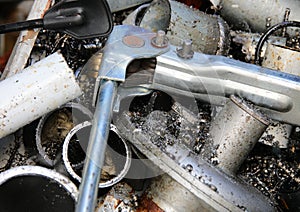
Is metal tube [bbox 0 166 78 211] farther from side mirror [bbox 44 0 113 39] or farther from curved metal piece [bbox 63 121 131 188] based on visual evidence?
side mirror [bbox 44 0 113 39]

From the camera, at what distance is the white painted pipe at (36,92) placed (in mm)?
1113

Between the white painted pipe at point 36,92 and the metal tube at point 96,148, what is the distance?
9 cm

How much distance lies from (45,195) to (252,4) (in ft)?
2.83

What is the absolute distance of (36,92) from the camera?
112cm

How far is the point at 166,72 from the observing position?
45.9 inches

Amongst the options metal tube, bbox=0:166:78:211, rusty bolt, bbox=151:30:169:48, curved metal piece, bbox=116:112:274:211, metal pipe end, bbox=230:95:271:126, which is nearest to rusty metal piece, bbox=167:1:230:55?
rusty bolt, bbox=151:30:169:48

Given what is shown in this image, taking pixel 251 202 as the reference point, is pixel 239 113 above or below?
above

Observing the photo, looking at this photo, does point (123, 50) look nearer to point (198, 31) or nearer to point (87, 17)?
point (87, 17)

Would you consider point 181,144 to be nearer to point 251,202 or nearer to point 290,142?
point 251,202

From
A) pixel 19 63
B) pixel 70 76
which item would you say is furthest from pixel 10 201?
pixel 19 63

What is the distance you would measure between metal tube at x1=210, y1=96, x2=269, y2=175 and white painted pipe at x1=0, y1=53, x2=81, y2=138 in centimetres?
35

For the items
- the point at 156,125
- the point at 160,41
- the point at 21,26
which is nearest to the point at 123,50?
the point at 160,41

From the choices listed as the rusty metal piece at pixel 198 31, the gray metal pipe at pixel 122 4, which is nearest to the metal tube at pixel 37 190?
the rusty metal piece at pixel 198 31

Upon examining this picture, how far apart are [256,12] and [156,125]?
1.96 ft
